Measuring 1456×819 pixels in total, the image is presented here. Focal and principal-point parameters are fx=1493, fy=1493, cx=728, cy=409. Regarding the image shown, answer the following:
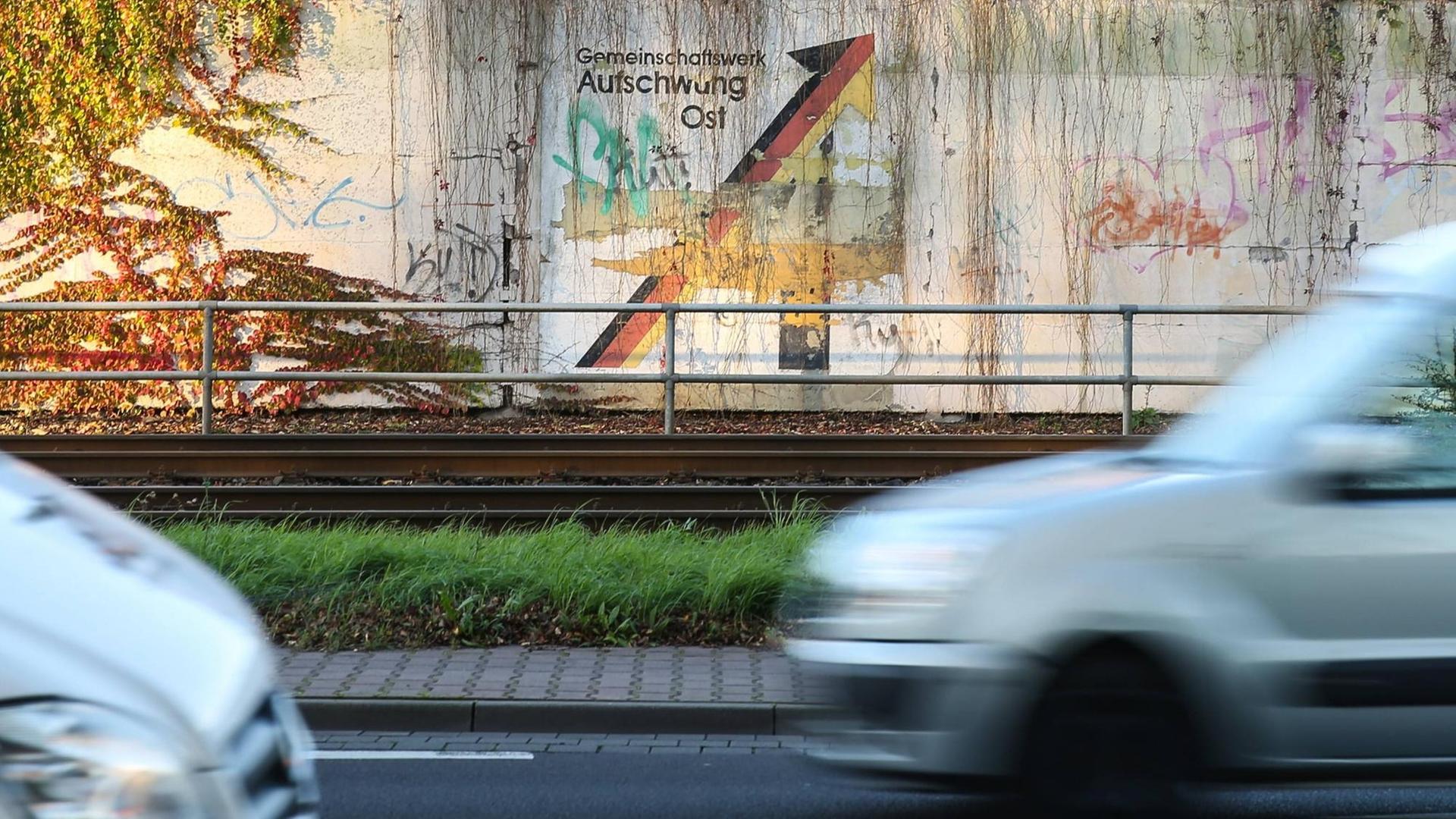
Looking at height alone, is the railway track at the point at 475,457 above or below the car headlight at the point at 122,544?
below

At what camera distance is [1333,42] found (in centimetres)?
1553

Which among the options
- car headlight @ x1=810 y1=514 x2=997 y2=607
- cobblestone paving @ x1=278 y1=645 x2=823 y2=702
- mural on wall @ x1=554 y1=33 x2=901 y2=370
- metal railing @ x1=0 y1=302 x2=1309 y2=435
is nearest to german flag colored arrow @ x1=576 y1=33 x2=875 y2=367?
mural on wall @ x1=554 y1=33 x2=901 y2=370

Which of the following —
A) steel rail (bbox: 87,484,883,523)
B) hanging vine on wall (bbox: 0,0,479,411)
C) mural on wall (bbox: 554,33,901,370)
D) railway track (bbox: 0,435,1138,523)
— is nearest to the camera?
steel rail (bbox: 87,484,883,523)

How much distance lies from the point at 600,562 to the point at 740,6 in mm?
9216

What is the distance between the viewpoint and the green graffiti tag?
1534 cm

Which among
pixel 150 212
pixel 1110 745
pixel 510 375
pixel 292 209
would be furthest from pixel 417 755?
pixel 150 212

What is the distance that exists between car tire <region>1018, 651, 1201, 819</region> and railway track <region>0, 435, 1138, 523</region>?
552 cm

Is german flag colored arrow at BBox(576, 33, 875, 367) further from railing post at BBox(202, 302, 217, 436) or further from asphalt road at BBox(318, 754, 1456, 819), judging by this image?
asphalt road at BBox(318, 754, 1456, 819)

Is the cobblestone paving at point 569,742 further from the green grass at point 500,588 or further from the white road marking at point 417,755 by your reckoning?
the green grass at point 500,588

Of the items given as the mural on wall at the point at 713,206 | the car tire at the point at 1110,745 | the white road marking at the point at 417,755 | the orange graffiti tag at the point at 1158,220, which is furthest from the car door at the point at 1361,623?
the orange graffiti tag at the point at 1158,220

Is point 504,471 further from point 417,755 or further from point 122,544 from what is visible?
point 122,544

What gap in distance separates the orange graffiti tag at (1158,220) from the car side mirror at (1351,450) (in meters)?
12.1

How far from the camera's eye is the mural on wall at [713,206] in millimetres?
15328

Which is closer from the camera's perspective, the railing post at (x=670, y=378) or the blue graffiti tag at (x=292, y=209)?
the railing post at (x=670, y=378)
